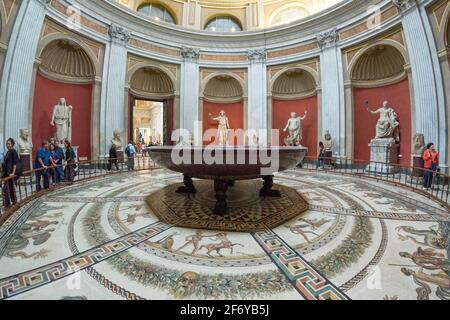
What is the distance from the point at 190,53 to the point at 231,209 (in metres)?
10.6

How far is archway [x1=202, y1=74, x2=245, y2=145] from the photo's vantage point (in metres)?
12.2

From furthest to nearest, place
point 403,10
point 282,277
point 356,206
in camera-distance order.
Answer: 1. point 403,10
2. point 356,206
3. point 282,277

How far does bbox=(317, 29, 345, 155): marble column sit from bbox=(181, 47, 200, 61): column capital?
20.7 ft

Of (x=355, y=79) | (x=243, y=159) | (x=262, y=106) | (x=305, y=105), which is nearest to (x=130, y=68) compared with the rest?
(x=262, y=106)

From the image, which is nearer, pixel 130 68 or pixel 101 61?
pixel 101 61

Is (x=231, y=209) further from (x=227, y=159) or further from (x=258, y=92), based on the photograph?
(x=258, y=92)

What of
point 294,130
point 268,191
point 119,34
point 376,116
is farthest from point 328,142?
point 119,34

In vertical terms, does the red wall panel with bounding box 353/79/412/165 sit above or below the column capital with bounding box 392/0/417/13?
below

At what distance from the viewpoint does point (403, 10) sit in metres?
6.82

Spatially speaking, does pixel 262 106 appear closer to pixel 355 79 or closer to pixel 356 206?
pixel 355 79

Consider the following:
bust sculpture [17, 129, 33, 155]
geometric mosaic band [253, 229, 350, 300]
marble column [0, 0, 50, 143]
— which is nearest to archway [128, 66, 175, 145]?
marble column [0, 0, 50, 143]

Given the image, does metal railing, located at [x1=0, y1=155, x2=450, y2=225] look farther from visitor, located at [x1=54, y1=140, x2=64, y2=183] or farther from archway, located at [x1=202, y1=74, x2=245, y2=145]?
archway, located at [x1=202, y1=74, x2=245, y2=145]

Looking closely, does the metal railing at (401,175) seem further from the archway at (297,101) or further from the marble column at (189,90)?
the marble column at (189,90)
